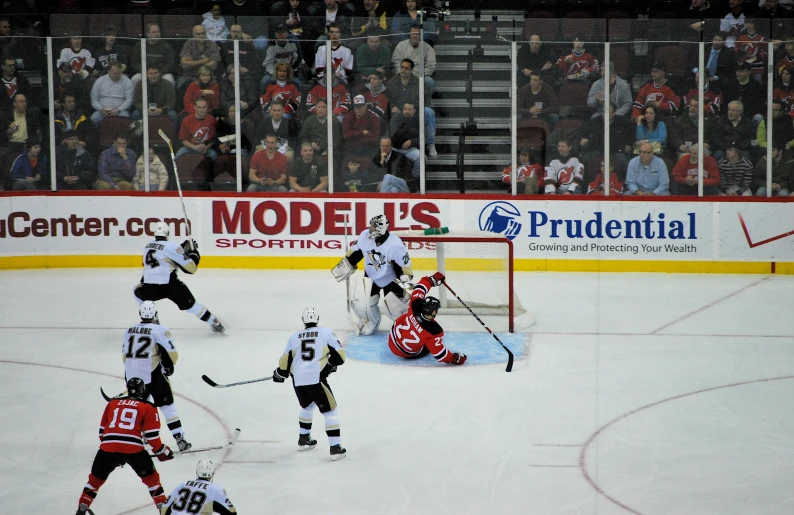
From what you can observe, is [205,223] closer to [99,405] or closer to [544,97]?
[544,97]

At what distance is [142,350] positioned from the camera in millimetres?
6297

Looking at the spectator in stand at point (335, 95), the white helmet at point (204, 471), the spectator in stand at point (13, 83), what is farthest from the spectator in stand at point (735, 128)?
the white helmet at point (204, 471)

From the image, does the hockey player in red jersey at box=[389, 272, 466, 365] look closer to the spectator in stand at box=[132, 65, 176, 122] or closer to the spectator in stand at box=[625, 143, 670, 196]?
the spectator in stand at box=[625, 143, 670, 196]

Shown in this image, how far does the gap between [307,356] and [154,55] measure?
7.57 metres

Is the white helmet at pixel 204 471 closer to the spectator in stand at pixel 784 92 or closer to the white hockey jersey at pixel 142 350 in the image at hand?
the white hockey jersey at pixel 142 350

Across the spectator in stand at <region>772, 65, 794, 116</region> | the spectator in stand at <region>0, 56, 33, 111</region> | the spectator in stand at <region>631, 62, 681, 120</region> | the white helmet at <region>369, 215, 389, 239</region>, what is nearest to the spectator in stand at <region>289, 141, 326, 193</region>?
the spectator in stand at <region>0, 56, 33, 111</region>

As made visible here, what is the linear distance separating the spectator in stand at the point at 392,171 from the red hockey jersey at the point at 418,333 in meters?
4.34

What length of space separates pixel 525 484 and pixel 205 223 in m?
7.75

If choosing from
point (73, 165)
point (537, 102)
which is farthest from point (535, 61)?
point (73, 165)

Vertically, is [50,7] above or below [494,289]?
above

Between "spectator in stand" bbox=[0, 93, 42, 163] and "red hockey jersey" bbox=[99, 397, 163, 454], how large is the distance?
8370 millimetres

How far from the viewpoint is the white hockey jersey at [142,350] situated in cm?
630


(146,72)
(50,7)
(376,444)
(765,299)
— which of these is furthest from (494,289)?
(50,7)

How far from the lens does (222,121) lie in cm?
1266
